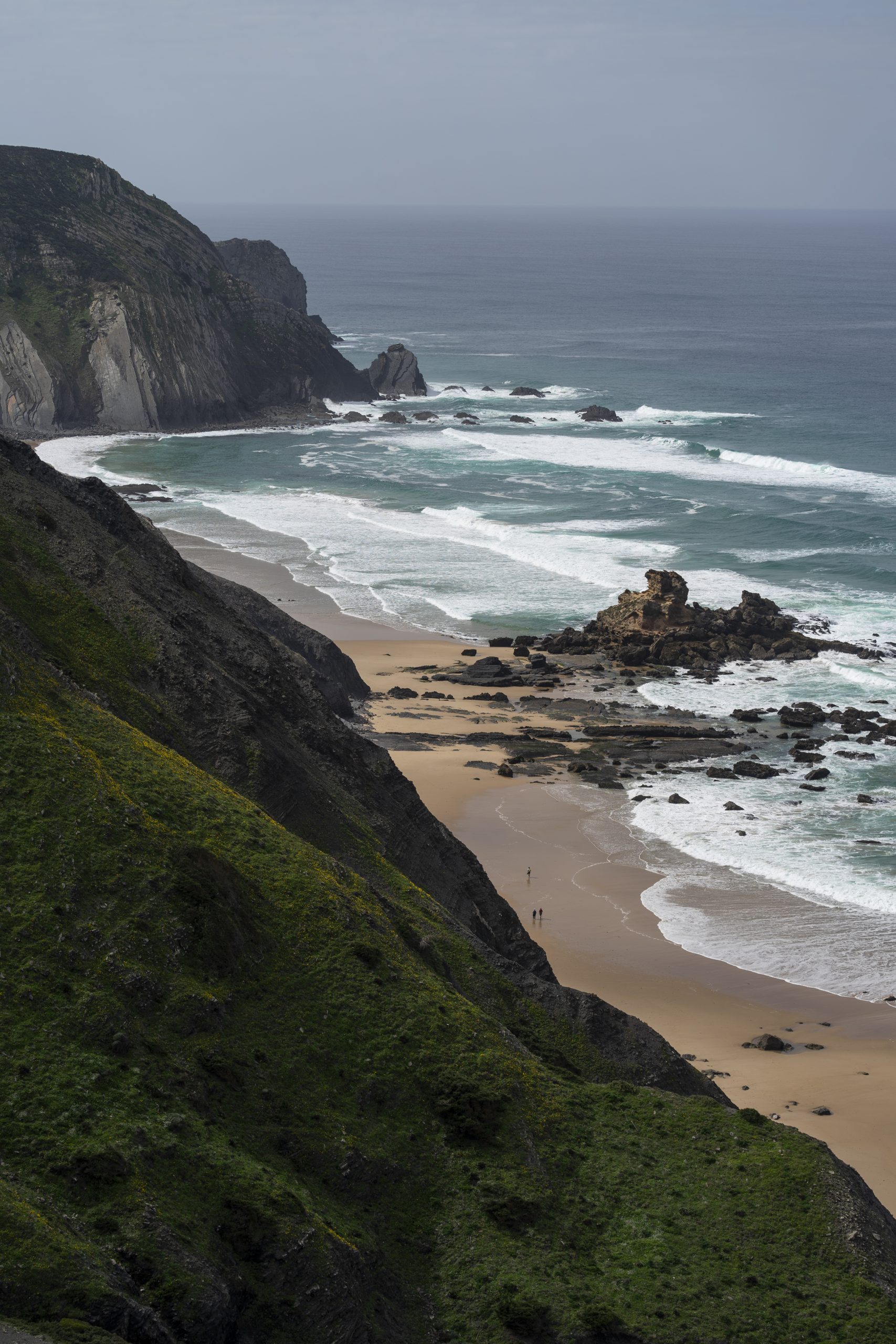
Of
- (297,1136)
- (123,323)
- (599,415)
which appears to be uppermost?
(123,323)

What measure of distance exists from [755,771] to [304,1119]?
30.3 metres

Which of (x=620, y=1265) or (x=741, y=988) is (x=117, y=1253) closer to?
(x=620, y=1265)

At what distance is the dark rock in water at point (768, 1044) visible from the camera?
27.0 metres

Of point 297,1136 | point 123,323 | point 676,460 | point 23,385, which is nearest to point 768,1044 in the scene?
point 297,1136

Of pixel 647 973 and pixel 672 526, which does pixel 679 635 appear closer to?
pixel 672 526

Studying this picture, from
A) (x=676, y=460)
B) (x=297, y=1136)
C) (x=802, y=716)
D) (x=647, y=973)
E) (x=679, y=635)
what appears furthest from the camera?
(x=676, y=460)

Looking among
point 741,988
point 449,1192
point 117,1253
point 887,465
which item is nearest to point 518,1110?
point 449,1192

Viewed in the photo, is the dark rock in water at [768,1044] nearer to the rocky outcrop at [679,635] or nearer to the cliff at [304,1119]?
the cliff at [304,1119]

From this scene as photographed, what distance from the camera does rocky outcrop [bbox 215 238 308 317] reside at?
466 feet

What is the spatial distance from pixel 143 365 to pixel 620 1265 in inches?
3839

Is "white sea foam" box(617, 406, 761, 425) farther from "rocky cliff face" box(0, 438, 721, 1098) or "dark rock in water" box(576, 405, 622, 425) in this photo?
"rocky cliff face" box(0, 438, 721, 1098)

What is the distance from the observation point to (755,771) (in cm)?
4300

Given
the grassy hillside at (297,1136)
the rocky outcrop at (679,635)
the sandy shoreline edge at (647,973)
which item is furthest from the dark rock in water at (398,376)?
the grassy hillside at (297,1136)

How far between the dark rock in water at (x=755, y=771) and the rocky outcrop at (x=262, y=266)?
109 m
